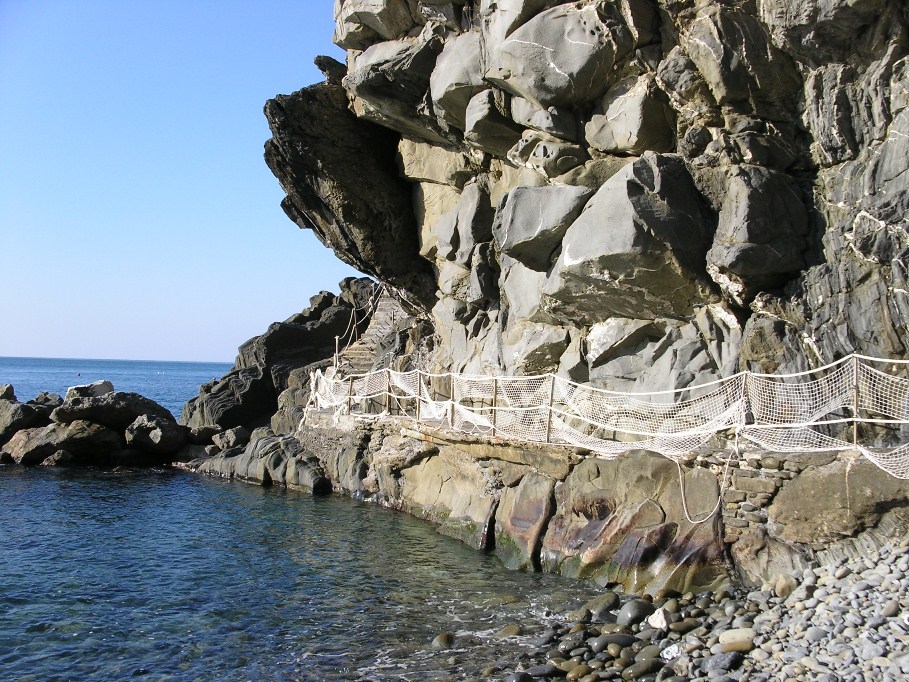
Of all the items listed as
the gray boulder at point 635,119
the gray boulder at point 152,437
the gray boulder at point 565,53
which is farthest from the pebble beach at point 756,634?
the gray boulder at point 152,437

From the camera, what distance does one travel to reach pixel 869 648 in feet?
23.0

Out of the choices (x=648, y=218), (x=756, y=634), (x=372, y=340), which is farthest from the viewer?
(x=372, y=340)

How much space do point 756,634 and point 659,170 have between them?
7.88 metres

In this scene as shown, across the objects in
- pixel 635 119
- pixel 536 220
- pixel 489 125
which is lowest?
pixel 536 220

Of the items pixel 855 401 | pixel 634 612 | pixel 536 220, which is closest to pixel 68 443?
pixel 536 220

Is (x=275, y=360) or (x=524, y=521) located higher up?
(x=275, y=360)

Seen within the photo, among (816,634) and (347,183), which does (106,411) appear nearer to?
(347,183)

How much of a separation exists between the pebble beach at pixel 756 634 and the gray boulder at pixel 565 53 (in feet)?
31.8

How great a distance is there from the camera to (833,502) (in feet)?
29.6

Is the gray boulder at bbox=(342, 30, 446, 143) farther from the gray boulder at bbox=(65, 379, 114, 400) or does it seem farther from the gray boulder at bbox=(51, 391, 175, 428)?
the gray boulder at bbox=(65, 379, 114, 400)

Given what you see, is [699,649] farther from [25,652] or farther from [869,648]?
[25,652]

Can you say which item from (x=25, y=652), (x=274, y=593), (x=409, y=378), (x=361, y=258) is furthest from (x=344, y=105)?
(x=25, y=652)

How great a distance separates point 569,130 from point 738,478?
8.23 metres

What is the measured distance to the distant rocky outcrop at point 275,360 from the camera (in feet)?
99.8
